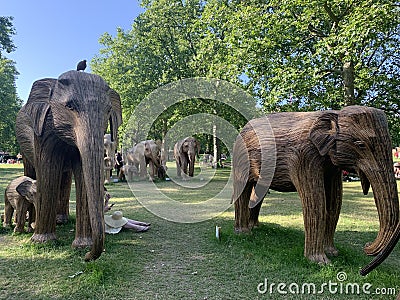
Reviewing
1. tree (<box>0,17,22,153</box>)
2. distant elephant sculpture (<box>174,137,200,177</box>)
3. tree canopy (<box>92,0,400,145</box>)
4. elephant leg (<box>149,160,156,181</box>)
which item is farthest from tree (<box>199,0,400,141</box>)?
tree (<box>0,17,22,153</box>)

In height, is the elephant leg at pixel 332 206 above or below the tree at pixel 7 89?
below

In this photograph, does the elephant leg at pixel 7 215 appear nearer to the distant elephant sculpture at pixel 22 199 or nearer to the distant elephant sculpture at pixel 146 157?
the distant elephant sculpture at pixel 22 199

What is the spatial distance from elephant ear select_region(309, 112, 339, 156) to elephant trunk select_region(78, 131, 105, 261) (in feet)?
8.96

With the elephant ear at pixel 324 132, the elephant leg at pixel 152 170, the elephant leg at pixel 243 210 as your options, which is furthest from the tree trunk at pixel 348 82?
the elephant leg at pixel 152 170

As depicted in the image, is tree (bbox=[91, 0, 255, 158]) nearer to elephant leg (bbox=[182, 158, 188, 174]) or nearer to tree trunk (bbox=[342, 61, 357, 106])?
elephant leg (bbox=[182, 158, 188, 174])

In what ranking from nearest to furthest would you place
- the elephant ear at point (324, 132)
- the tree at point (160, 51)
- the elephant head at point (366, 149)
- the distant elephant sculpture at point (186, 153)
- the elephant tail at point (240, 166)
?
1. the elephant head at point (366, 149)
2. the elephant ear at point (324, 132)
3. the elephant tail at point (240, 166)
4. the distant elephant sculpture at point (186, 153)
5. the tree at point (160, 51)

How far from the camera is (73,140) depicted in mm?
4352

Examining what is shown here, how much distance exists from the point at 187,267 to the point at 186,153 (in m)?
13.0

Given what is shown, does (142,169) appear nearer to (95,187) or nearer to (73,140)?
(73,140)

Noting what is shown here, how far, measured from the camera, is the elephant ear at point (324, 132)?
13.5 feet

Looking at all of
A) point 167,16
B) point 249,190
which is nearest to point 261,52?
point 249,190

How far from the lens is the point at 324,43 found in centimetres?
1038

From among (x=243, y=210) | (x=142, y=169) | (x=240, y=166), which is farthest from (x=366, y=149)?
→ (x=142, y=169)

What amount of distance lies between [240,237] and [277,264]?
1269 millimetres
